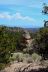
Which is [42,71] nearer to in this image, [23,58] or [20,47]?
[23,58]

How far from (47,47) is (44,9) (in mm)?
11409

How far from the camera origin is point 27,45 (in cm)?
2800

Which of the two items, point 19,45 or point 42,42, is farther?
point 19,45

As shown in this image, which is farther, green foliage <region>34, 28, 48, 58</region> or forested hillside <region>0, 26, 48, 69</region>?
green foliage <region>34, 28, 48, 58</region>

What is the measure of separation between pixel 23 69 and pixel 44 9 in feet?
13.1

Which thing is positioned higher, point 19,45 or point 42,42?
point 42,42

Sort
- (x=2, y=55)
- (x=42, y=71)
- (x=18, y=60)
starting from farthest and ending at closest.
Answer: (x=18, y=60), (x=2, y=55), (x=42, y=71)

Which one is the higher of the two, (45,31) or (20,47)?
(45,31)

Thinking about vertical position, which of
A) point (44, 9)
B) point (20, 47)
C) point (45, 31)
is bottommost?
point (20, 47)

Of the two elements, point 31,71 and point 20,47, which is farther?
point 20,47

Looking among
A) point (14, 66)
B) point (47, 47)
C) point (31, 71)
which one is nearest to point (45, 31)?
point (47, 47)

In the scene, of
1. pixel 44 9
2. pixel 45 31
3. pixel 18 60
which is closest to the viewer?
pixel 44 9

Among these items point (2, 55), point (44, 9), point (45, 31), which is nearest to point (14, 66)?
point (2, 55)

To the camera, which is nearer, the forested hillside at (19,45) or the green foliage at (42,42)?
the forested hillside at (19,45)
